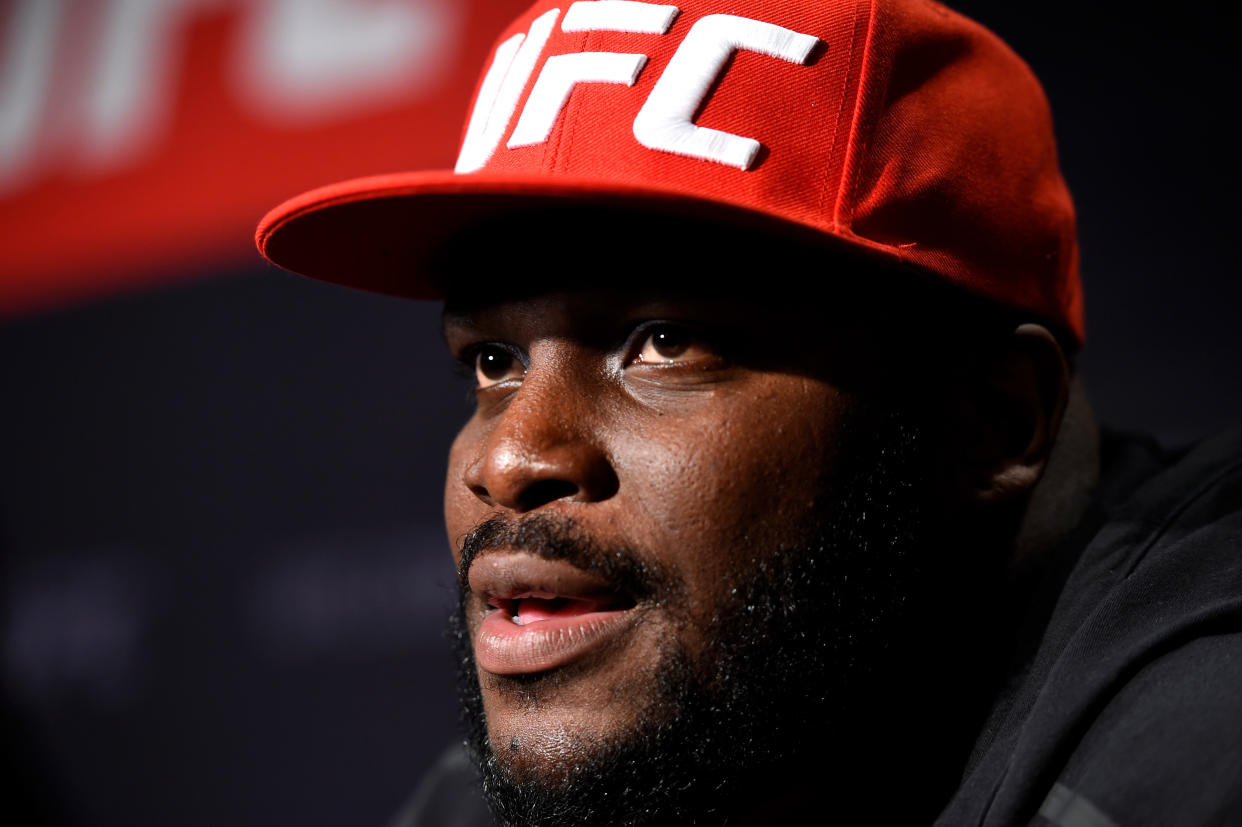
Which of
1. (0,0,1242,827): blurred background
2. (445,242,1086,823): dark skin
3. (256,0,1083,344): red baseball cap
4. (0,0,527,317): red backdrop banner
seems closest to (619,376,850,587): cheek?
(445,242,1086,823): dark skin

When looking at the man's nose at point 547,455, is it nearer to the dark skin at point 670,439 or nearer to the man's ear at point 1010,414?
the dark skin at point 670,439

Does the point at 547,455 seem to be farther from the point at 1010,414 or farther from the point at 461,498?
the point at 1010,414

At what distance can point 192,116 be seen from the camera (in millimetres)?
1850

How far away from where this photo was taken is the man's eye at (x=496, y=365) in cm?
88

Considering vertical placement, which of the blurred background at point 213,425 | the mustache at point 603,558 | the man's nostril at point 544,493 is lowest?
the blurred background at point 213,425

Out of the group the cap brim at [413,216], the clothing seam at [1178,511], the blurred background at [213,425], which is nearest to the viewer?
the cap brim at [413,216]

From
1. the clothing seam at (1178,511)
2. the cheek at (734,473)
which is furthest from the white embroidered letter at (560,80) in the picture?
the clothing seam at (1178,511)

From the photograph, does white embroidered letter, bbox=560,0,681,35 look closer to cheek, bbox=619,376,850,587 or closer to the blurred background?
cheek, bbox=619,376,850,587

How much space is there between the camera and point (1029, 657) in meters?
0.80

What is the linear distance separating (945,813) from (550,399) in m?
0.40

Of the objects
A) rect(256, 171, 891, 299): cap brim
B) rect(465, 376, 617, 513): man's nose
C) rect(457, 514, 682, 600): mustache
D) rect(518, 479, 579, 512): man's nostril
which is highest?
rect(256, 171, 891, 299): cap brim

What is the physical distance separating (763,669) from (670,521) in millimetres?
128

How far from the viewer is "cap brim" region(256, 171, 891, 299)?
68 cm

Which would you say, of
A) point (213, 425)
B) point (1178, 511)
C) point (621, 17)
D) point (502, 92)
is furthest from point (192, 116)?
point (1178, 511)
